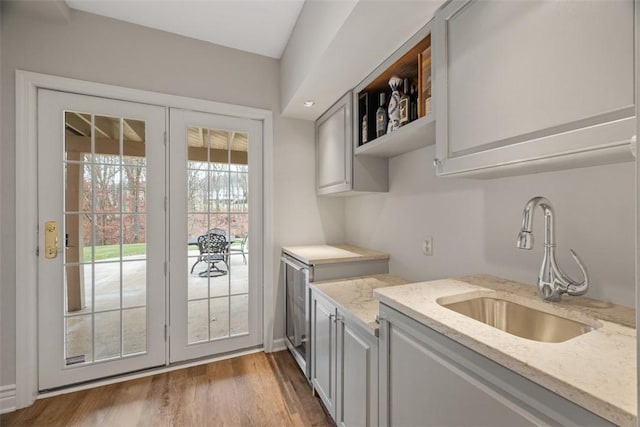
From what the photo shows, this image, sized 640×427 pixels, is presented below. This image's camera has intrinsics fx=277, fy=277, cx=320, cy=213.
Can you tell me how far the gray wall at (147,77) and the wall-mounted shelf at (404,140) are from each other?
33.2 inches

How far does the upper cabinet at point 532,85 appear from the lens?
2.36ft

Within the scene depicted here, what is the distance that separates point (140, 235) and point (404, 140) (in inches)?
81.7

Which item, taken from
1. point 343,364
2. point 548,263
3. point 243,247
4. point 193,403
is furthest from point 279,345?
point 548,263

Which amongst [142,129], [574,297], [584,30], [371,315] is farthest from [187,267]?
[584,30]

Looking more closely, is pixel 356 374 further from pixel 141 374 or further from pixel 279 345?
pixel 141 374

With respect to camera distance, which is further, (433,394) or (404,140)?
(404,140)

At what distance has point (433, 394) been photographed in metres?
0.89

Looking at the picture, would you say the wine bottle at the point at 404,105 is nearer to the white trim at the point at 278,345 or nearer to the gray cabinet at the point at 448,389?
the gray cabinet at the point at 448,389

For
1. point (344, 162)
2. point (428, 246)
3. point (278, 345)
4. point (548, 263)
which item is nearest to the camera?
point (548, 263)

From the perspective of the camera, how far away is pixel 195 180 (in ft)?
7.72

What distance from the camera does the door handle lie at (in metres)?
1.92

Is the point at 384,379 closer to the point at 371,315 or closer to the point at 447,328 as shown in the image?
the point at 371,315

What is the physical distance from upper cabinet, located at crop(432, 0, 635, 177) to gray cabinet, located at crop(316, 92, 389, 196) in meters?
0.85

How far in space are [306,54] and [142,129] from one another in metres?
1.41
